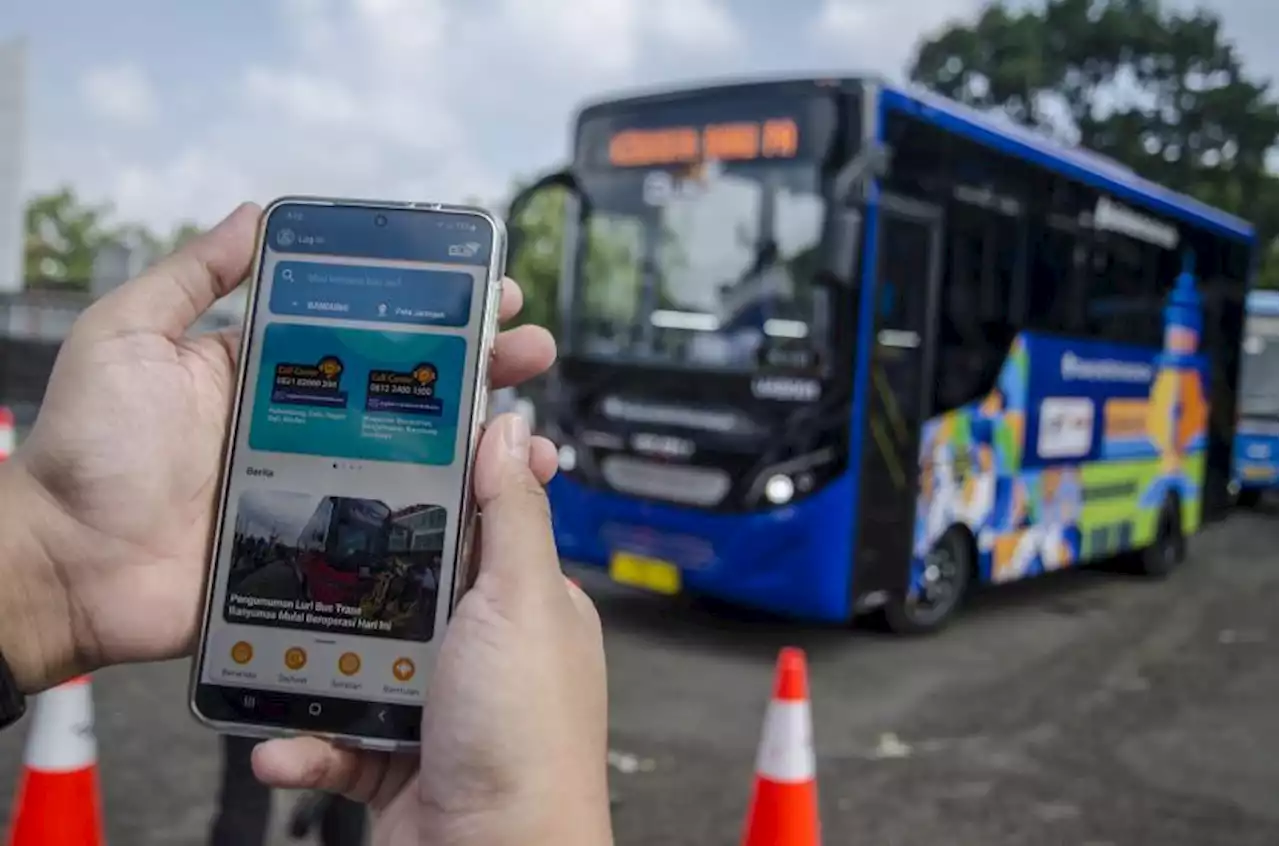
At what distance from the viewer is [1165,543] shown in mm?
10945

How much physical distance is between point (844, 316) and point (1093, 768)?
253cm

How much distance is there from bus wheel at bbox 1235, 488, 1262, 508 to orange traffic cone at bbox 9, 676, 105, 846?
15440 millimetres

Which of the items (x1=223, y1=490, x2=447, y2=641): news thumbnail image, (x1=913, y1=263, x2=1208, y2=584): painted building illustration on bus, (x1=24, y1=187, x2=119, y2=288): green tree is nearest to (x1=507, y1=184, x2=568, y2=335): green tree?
(x1=913, y1=263, x2=1208, y2=584): painted building illustration on bus

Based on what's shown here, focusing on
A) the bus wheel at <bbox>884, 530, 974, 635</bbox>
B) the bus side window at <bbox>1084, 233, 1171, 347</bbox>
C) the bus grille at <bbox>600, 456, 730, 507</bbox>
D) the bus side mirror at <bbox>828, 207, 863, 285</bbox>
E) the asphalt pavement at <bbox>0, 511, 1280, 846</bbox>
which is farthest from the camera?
the bus side window at <bbox>1084, 233, 1171, 347</bbox>

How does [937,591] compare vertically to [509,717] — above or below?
below

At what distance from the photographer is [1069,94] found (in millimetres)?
11102

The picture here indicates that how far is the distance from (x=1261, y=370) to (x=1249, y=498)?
17.5ft

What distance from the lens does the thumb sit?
1627 mm

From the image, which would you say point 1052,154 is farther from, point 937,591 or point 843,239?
point 937,591

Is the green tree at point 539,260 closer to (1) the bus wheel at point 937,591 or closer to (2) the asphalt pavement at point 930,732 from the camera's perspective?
(2) the asphalt pavement at point 930,732

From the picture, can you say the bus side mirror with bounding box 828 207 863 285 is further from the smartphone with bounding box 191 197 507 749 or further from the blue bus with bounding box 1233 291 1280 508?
the blue bus with bounding box 1233 291 1280 508

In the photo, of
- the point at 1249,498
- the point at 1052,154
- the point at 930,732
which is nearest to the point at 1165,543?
the point at 1052,154

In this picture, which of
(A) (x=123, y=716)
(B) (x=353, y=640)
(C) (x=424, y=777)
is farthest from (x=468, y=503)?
(A) (x=123, y=716)

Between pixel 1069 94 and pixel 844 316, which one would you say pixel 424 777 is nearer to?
pixel 844 316
